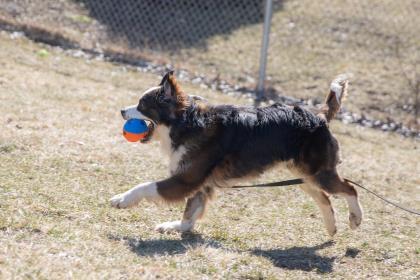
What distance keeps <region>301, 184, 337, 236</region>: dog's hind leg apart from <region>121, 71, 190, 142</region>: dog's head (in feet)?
3.84

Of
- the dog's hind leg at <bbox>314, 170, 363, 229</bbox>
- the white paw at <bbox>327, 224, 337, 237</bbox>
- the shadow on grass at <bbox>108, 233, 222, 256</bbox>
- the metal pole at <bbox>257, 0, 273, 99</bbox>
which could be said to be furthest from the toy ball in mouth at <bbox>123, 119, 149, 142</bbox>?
the metal pole at <bbox>257, 0, 273, 99</bbox>

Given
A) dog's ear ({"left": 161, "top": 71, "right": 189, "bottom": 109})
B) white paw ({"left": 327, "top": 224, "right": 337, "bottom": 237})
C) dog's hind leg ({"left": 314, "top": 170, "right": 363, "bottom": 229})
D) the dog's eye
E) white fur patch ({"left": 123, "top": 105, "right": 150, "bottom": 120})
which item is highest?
dog's ear ({"left": 161, "top": 71, "right": 189, "bottom": 109})

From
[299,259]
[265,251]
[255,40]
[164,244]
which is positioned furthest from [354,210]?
[255,40]

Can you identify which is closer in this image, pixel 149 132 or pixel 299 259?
pixel 299 259

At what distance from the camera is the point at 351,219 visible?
5.01 m

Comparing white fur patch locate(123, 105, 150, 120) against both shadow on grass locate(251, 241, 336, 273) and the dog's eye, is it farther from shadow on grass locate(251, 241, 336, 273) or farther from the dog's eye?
shadow on grass locate(251, 241, 336, 273)

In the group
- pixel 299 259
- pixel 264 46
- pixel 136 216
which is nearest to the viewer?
pixel 299 259

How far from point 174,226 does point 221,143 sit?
0.68 metres

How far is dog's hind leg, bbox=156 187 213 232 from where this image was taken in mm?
4758

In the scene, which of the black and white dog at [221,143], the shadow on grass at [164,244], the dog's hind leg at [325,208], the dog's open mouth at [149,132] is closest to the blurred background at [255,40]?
the dog's hind leg at [325,208]

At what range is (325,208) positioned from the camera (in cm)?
504

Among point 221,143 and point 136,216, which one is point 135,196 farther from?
point 221,143

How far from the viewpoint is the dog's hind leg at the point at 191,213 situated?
15.6ft

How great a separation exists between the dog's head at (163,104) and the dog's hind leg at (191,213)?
1.88 ft
